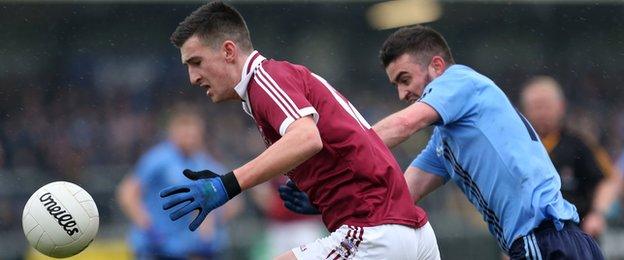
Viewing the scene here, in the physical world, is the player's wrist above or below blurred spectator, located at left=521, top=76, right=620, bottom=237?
above

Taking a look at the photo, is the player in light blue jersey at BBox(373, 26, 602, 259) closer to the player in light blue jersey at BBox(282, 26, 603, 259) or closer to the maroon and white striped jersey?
the player in light blue jersey at BBox(282, 26, 603, 259)

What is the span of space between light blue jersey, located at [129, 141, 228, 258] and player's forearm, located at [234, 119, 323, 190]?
5.17 metres

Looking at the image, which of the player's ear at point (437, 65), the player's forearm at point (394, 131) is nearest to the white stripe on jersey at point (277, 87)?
the player's forearm at point (394, 131)

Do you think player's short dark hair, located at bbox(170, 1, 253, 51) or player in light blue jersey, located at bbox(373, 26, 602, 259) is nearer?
player's short dark hair, located at bbox(170, 1, 253, 51)

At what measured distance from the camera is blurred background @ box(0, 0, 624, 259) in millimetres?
11797

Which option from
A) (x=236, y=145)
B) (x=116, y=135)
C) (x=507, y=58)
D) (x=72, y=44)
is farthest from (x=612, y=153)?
(x=72, y=44)

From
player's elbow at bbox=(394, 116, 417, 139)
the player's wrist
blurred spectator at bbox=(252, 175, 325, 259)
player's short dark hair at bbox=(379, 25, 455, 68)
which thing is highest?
player's short dark hair at bbox=(379, 25, 455, 68)

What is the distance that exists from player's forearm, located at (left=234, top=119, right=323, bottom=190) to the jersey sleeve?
0.27 feet

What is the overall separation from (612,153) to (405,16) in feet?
10.5

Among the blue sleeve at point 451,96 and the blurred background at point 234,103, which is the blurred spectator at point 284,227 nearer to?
the blurred background at point 234,103

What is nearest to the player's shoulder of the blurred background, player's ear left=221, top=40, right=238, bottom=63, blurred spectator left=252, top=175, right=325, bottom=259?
player's ear left=221, top=40, right=238, bottom=63

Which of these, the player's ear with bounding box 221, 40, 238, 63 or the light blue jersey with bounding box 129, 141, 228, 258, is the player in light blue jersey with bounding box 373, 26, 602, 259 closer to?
the player's ear with bounding box 221, 40, 238, 63

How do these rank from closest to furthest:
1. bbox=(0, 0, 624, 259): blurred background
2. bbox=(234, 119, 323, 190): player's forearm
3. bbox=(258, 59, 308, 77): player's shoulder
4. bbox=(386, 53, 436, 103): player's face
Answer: bbox=(234, 119, 323, 190): player's forearm < bbox=(258, 59, 308, 77): player's shoulder < bbox=(386, 53, 436, 103): player's face < bbox=(0, 0, 624, 259): blurred background

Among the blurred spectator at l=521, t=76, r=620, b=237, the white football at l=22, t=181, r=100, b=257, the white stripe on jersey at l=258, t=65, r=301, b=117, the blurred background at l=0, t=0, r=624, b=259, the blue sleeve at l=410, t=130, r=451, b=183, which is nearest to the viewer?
the white stripe on jersey at l=258, t=65, r=301, b=117
